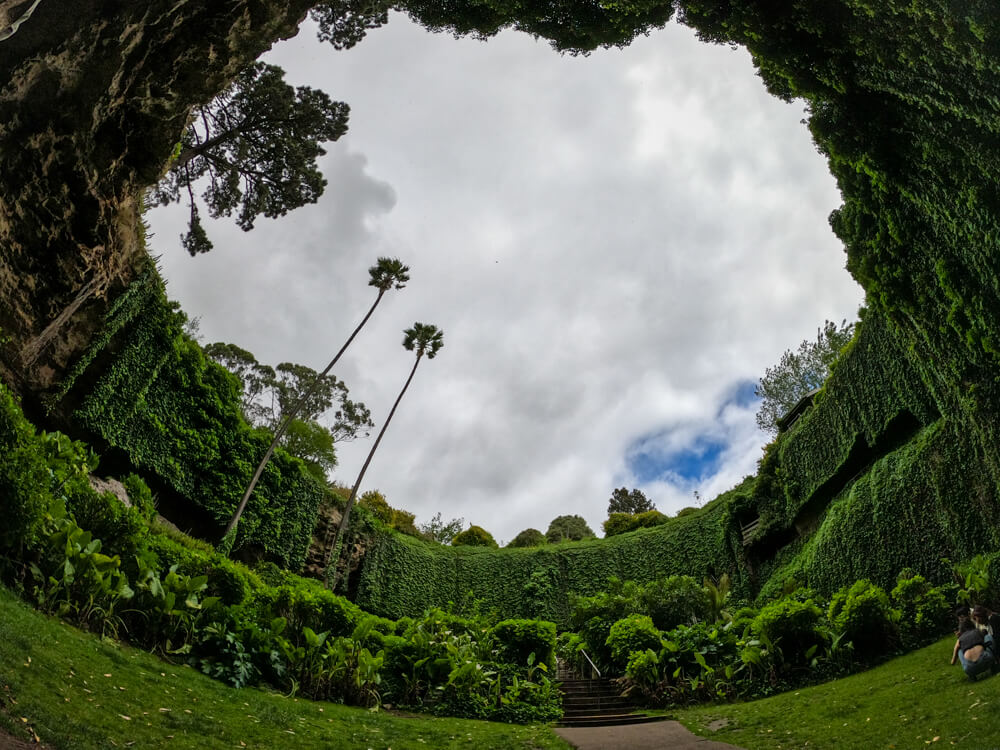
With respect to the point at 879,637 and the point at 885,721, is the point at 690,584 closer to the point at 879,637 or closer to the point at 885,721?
the point at 879,637

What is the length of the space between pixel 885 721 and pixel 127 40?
13.9m

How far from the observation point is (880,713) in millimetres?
6703

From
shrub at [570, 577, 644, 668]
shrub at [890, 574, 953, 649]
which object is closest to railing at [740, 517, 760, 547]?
shrub at [570, 577, 644, 668]

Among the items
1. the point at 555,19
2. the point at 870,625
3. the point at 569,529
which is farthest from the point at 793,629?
the point at 569,529

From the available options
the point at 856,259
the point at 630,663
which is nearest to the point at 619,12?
the point at 856,259

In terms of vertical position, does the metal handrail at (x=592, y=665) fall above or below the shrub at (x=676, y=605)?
below

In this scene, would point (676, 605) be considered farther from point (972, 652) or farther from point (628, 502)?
point (628, 502)

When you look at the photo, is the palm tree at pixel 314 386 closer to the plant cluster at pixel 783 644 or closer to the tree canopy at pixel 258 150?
the tree canopy at pixel 258 150

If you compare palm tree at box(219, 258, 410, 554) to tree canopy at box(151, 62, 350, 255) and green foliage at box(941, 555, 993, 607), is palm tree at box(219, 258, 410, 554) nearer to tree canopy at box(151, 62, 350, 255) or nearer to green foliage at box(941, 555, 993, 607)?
tree canopy at box(151, 62, 350, 255)

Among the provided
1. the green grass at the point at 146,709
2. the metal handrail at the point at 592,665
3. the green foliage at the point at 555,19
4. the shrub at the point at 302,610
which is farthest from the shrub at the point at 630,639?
the green foliage at the point at 555,19

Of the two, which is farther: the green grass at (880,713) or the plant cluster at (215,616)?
the plant cluster at (215,616)

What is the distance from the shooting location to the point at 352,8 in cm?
1437

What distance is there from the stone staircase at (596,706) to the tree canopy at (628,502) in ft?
118

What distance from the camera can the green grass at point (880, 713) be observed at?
5.49 m
